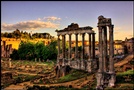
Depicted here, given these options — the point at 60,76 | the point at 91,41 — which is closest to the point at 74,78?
the point at 60,76

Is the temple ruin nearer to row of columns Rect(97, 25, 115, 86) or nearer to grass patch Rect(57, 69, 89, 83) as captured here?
grass patch Rect(57, 69, 89, 83)

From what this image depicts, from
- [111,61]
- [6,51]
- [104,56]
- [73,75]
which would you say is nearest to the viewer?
[111,61]

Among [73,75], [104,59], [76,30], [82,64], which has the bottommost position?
[73,75]

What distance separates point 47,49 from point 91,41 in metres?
32.6

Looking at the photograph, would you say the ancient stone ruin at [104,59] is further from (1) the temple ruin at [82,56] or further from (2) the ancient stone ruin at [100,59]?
(1) the temple ruin at [82,56]

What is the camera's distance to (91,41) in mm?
37344

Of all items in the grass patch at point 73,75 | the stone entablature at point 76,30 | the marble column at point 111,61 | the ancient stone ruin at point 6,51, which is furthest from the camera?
the ancient stone ruin at point 6,51

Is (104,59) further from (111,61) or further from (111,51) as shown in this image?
(111,51)

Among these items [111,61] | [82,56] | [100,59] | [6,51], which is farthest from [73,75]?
[6,51]

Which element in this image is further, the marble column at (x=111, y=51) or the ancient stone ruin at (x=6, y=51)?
the ancient stone ruin at (x=6, y=51)

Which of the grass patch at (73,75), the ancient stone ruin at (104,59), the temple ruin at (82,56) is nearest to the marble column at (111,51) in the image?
the ancient stone ruin at (104,59)

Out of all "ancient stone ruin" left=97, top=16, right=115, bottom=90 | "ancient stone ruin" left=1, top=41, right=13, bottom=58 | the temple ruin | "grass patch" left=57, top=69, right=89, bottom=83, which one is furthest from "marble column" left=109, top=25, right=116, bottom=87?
"ancient stone ruin" left=1, top=41, right=13, bottom=58

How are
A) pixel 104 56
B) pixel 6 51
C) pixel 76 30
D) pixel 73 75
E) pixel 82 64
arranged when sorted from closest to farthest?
pixel 104 56 < pixel 73 75 < pixel 82 64 < pixel 76 30 < pixel 6 51

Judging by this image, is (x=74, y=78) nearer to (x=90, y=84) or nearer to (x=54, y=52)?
(x=90, y=84)
